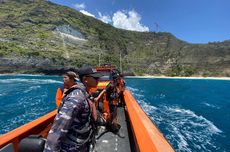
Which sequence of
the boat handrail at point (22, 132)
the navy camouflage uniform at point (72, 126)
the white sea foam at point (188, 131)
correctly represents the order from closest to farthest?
the navy camouflage uniform at point (72, 126) → the boat handrail at point (22, 132) → the white sea foam at point (188, 131)

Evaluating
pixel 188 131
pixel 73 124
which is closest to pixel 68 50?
pixel 188 131

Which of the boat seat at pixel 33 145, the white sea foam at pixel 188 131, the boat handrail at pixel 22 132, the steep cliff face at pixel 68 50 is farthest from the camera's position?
the steep cliff face at pixel 68 50

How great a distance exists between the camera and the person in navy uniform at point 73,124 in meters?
2.07

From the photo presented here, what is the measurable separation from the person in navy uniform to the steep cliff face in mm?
80075

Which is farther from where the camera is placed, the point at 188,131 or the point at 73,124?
the point at 188,131

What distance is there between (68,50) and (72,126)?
→ 96783 mm

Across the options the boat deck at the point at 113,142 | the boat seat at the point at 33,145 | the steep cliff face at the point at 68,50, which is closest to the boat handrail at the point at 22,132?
the boat seat at the point at 33,145

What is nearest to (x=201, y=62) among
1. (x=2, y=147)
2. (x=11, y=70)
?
(x=11, y=70)

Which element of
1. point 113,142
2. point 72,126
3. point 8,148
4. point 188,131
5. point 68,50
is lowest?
point 188,131

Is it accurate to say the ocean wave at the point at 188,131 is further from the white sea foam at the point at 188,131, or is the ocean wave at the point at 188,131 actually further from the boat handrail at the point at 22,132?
the boat handrail at the point at 22,132

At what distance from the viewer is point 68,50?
96.4 m

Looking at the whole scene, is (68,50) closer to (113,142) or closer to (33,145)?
(113,142)

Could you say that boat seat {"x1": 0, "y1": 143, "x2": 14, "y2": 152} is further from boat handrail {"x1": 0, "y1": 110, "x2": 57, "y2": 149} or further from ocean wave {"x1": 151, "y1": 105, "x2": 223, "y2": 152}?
ocean wave {"x1": 151, "y1": 105, "x2": 223, "y2": 152}

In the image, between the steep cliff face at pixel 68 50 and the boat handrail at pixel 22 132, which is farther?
the steep cliff face at pixel 68 50
